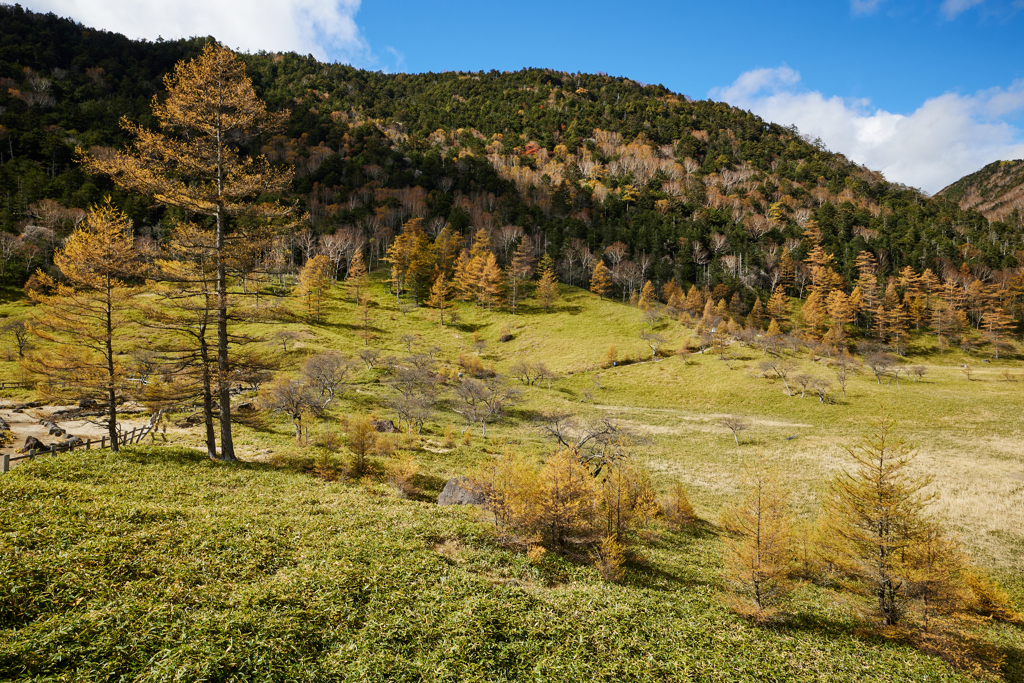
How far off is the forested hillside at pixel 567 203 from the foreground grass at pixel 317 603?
83105mm

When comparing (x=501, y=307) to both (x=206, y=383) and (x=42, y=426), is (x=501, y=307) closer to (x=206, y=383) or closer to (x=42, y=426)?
(x=42, y=426)

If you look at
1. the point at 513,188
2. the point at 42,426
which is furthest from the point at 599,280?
the point at 42,426

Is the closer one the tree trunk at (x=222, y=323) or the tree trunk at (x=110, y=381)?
the tree trunk at (x=222, y=323)

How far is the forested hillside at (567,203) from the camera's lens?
90.6 m

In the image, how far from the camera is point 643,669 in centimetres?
1000

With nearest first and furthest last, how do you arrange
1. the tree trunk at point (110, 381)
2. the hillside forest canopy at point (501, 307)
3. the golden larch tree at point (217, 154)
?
the hillside forest canopy at point (501, 307), the golden larch tree at point (217, 154), the tree trunk at point (110, 381)

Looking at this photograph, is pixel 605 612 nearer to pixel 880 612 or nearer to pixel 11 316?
pixel 880 612

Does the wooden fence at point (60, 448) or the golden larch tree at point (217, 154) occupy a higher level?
the golden larch tree at point (217, 154)

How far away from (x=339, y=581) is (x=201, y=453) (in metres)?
15.9

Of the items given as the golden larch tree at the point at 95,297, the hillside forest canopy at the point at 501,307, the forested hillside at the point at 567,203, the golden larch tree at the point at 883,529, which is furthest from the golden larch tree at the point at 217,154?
the forested hillside at the point at 567,203

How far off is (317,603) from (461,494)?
11396 millimetres

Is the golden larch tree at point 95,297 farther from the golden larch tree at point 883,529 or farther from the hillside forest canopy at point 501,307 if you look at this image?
the golden larch tree at point 883,529

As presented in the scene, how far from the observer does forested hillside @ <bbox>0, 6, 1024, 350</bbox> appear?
90.6 metres

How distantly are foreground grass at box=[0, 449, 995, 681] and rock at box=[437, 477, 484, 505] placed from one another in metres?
3.11
